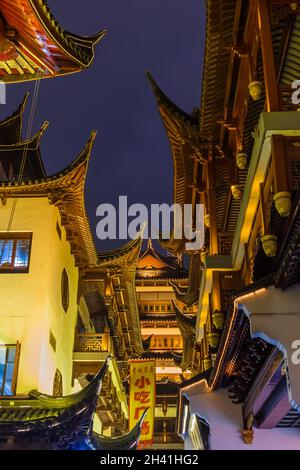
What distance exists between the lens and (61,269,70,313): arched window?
Answer: 1739 centimetres

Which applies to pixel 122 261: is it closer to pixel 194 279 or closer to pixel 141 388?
pixel 194 279

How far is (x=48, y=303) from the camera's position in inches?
602

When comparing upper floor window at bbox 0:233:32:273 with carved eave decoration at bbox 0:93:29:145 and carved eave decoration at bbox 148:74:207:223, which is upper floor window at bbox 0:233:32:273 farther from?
carved eave decoration at bbox 0:93:29:145

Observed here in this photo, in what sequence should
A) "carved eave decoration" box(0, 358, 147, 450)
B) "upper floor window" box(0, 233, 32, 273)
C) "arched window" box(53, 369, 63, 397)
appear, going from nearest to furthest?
"carved eave decoration" box(0, 358, 147, 450) < "upper floor window" box(0, 233, 32, 273) < "arched window" box(53, 369, 63, 397)

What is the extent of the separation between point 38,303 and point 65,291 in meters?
2.84

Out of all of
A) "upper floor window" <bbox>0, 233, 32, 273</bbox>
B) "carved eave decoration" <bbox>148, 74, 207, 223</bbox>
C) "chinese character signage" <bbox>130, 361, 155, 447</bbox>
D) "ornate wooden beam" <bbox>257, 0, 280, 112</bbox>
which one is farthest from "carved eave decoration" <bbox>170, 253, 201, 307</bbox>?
"ornate wooden beam" <bbox>257, 0, 280, 112</bbox>

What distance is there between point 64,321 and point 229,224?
6.07 meters

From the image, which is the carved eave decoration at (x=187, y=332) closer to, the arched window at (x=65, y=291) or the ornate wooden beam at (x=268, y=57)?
the arched window at (x=65, y=291)

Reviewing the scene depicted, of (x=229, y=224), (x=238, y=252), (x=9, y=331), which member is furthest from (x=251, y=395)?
(x=9, y=331)

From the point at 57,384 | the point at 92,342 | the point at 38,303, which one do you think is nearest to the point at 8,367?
the point at 38,303

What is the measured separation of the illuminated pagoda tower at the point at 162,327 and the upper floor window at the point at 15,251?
18606 millimetres

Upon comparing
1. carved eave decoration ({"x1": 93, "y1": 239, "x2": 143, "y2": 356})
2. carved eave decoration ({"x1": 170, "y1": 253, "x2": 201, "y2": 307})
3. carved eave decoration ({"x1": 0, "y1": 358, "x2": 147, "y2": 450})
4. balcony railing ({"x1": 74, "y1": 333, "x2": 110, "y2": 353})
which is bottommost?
carved eave decoration ({"x1": 0, "y1": 358, "x2": 147, "y2": 450})

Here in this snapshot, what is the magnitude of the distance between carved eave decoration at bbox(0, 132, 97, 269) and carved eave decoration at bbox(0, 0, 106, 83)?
3.66 metres
